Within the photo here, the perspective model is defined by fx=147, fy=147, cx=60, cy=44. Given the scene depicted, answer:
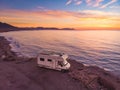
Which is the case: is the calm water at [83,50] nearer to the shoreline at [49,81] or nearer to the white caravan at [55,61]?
the shoreline at [49,81]

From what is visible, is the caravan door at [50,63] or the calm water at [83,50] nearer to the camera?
the caravan door at [50,63]

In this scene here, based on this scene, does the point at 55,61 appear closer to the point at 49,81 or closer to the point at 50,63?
the point at 50,63

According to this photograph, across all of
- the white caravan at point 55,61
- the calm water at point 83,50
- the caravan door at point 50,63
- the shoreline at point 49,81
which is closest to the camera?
the shoreline at point 49,81

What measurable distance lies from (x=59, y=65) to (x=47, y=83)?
3266mm

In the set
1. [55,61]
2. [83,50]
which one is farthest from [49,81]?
[83,50]

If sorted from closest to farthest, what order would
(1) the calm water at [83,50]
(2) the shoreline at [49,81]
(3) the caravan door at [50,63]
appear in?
(2) the shoreline at [49,81] → (3) the caravan door at [50,63] → (1) the calm water at [83,50]

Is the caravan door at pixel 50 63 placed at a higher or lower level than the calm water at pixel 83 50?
higher

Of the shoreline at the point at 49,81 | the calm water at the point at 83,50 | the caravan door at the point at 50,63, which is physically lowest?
the calm water at the point at 83,50

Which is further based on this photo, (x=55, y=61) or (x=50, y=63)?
(x=50, y=63)

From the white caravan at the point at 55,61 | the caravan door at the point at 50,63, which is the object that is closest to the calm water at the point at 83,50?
the white caravan at the point at 55,61

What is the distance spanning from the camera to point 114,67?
3438 centimetres

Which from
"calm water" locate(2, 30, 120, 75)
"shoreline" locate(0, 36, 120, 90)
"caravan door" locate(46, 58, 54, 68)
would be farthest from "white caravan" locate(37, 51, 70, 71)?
"calm water" locate(2, 30, 120, 75)

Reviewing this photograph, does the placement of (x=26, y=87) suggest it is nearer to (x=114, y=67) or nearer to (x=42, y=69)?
(x=42, y=69)

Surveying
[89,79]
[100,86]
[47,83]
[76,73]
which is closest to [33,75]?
[47,83]
